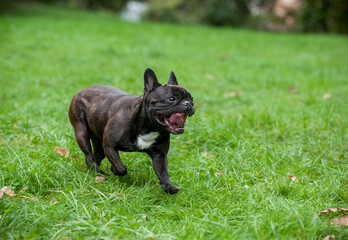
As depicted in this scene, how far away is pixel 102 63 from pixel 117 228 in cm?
760

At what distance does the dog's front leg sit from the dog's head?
0.40m

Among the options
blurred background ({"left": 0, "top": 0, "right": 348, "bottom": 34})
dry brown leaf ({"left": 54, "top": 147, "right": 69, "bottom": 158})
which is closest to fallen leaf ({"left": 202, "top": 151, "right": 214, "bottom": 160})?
dry brown leaf ({"left": 54, "top": 147, "right": 69, "bottom": 158})

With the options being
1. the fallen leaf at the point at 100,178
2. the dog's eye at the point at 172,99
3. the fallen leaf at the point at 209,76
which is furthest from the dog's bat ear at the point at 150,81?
the fallen leaf at the point at 209,76

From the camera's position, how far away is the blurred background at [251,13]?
23.1 meters

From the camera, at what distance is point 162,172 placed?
3.45 metres

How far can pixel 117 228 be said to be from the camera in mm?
2758

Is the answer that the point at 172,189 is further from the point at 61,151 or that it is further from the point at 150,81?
the point at 61,151

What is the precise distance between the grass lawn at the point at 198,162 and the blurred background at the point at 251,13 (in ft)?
48.7

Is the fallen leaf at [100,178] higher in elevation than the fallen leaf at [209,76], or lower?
higher

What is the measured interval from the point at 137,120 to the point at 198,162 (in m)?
1.09

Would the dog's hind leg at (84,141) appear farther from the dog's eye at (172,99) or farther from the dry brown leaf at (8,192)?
the dog's eye at (172,99)

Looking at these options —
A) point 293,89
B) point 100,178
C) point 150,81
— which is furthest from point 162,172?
point 293,89

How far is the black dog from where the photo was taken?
10.3ft

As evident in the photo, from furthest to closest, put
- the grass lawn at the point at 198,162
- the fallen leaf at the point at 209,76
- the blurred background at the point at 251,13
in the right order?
the blurred background at the point at 251,13 < the fallen leaf at the point at 209,76 < the grass lawn at the point at 198,162
